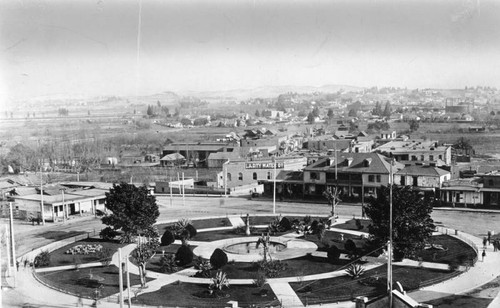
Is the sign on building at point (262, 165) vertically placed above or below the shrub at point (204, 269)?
above

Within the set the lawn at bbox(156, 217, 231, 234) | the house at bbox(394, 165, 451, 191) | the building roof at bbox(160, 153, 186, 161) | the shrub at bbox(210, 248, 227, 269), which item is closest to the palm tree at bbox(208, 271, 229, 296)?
the shrub at bbox(210, 248, 227, 269)

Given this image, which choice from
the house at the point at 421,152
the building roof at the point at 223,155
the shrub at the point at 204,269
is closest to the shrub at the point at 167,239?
the shrub at the point at 204,269

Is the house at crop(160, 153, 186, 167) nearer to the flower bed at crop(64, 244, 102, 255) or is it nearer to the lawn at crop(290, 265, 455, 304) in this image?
the flower bed at crop(64, 244, 102, 255)

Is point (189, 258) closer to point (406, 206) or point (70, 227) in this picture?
point (406, 206)

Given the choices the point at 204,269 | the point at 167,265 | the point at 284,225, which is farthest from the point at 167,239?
the point at 284,225

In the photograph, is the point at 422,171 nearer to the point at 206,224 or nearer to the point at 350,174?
the point at 350,174

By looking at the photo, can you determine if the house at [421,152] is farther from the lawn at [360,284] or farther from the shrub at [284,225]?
the lawn at [360,284]

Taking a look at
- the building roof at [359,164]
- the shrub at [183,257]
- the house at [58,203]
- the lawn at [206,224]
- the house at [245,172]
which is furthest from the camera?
the house at [245,172]
